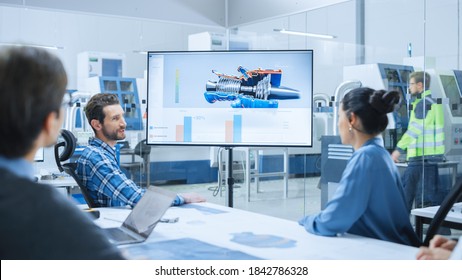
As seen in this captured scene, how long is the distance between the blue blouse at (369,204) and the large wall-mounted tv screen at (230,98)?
1188 mm

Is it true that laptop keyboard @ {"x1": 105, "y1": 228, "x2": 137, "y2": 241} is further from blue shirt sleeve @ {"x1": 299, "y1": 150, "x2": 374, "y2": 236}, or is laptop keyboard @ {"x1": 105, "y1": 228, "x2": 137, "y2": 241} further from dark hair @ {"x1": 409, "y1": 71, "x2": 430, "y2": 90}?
dark hair @ {"x1": 409, "y1": 71, "x2": 430, "y2": 90}

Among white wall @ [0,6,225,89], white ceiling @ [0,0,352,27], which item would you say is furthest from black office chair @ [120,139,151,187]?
white ceiling @ [0,0,352,27]

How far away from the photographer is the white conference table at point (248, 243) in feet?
5.77

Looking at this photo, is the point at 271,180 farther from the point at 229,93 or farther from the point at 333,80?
the point at 229,93

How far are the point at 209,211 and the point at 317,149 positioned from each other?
2.64 m

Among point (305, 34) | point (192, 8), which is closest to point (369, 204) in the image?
point (305, 34)

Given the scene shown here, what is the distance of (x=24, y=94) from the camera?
0.91m

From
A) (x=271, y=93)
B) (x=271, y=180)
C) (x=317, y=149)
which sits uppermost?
(x=271, y=93)

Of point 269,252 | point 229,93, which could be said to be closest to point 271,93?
point 229,93

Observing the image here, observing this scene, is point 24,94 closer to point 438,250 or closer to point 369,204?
point 438,250

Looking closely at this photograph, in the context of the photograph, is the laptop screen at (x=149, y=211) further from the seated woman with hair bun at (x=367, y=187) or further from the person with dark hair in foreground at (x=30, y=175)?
the person with dark hair in foreground at (x=30, y=175)

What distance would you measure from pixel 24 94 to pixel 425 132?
13.2 ft

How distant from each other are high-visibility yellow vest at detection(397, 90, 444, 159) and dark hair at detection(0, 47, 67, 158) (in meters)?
3.89
